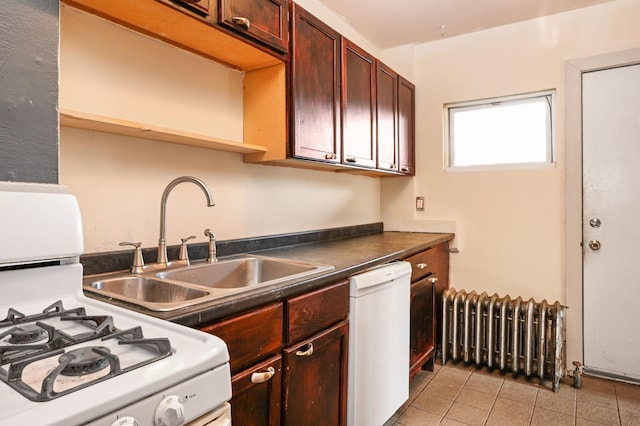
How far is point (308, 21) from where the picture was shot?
1880 millimetres

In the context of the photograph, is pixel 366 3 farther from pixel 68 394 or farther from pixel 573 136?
pixel 68 394

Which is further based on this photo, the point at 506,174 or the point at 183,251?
the point at 506,174

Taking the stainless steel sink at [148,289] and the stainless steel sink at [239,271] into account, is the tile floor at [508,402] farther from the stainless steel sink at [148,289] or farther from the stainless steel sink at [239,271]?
the stainless steel sink at [148,289]

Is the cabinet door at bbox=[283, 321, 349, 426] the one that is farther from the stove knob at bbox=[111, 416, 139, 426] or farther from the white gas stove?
the stove knob at bbox=[111, 416, 139, 426]

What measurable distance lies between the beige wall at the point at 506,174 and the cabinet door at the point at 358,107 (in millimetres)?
772

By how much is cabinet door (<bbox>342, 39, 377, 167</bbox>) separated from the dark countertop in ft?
1.66

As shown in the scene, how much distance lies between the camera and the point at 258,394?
1149mm

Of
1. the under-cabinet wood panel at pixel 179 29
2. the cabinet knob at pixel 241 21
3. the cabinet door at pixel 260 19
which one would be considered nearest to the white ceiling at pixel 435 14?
the cabinet door at pixel 260 19

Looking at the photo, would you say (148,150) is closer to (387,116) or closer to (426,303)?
(387,116)

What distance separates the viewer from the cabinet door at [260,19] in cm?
148

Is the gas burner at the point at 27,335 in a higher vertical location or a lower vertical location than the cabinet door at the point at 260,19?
lower

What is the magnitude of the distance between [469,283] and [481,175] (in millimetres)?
789

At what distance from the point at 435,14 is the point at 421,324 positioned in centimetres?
197

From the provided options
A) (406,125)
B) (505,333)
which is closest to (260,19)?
(406,125)
